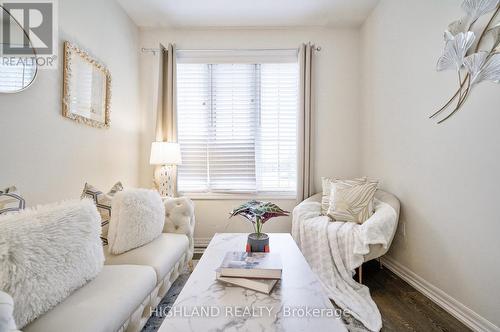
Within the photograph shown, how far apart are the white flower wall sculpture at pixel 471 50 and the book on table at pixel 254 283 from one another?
1687 mm

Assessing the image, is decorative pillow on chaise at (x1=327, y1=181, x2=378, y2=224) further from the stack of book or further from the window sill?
the stack of book

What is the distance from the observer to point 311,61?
9.24ft

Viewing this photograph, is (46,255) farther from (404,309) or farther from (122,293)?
(404,309)

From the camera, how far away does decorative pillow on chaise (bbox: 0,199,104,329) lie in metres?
0.82

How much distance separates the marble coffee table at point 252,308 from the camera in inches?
31.1

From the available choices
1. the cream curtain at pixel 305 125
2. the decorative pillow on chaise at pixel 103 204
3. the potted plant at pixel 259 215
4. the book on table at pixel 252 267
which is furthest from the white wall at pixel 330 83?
the book on table at pixel 252 267

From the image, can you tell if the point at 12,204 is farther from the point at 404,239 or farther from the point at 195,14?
the point at 404,239

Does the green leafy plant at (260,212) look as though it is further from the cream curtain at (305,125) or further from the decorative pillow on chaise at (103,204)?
the cream curtain at (305,125)

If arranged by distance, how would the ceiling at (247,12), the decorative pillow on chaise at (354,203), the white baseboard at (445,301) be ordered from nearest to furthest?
the white baseboard at (445,301), the decorative pillow on chaise at (354,203), the ceiling at (247,12)

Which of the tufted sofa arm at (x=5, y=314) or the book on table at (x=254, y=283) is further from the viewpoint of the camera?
the book on table at (x=254, y=283)

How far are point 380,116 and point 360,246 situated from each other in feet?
4.83

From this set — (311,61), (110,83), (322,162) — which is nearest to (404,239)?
(322,162)

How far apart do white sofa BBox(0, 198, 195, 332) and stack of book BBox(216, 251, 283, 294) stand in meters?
0.45

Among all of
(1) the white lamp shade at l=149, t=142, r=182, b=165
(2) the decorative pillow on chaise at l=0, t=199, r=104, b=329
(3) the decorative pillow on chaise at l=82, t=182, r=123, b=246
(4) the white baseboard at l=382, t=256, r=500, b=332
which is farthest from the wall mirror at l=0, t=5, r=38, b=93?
(4) the white baseboard at l=382, t=256, r=500, b=332
